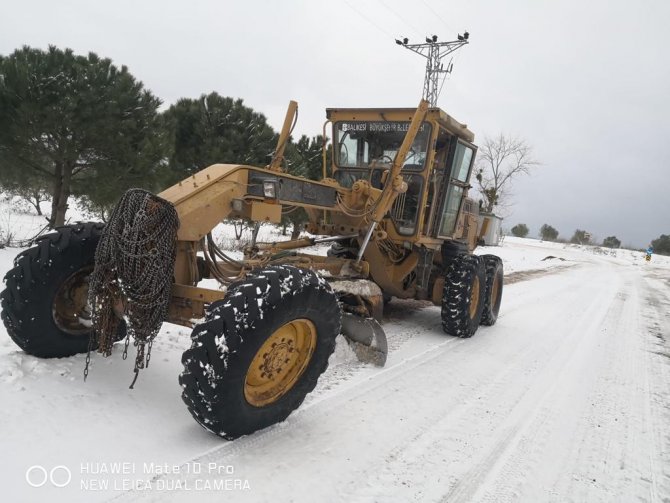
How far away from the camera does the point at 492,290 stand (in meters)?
7.14

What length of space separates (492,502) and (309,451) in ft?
3.53

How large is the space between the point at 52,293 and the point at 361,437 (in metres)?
Result: 2.37

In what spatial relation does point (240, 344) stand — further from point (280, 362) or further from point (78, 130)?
point (78, 130)

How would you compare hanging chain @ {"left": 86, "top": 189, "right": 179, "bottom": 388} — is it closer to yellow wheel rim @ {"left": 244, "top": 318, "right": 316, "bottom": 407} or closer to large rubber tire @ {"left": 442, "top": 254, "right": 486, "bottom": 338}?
yellow wheel rim @ {"left": 244, "top": 318, "right": 316, "bottom": 407}

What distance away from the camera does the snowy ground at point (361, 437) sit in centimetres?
244

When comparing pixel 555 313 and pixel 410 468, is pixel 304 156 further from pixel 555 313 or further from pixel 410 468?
pixel 410 468

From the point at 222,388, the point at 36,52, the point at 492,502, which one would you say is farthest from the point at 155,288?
the point at 36,52

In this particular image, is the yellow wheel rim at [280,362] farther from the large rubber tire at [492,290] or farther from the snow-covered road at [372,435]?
the large rubber tire at [492,290]

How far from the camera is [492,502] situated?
101 inches

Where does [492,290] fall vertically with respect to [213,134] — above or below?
below

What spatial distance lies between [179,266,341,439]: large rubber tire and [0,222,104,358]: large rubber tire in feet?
4.42

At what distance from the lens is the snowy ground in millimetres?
2441

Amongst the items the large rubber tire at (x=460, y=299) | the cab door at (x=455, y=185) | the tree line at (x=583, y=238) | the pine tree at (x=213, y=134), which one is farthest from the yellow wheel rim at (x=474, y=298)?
the tree line at (x=583, y=238)

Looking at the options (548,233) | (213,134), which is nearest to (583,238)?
(548,233)
